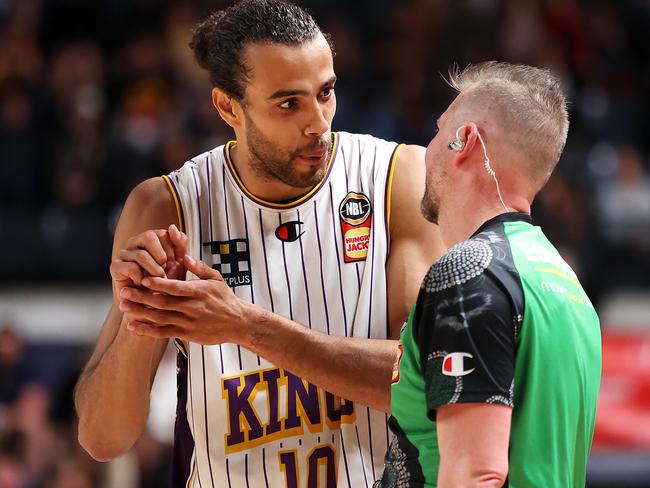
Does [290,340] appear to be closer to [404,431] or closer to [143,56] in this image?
[404,431]

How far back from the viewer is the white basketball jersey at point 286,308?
144 inches

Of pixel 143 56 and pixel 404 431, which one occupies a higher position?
pixel 143 56

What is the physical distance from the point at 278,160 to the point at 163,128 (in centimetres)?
633

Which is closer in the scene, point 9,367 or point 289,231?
point 289,231

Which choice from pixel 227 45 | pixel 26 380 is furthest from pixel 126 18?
pixel 227 45

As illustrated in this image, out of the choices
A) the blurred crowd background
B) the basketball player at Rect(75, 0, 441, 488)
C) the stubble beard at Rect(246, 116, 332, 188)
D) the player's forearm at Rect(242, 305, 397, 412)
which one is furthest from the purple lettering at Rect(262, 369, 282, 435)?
the blurred crowd background

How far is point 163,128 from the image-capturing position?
9875 mm

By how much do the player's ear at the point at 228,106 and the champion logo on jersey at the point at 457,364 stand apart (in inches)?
58.6

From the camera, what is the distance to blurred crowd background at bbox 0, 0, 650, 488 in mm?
8586

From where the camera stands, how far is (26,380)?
8.91 metres

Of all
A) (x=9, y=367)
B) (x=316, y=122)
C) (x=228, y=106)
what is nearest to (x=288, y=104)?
(x=316, y=122)

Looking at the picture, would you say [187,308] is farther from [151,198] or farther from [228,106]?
[228,106]

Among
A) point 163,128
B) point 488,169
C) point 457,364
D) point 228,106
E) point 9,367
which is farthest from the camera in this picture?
point 163,128

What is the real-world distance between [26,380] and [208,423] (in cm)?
562
